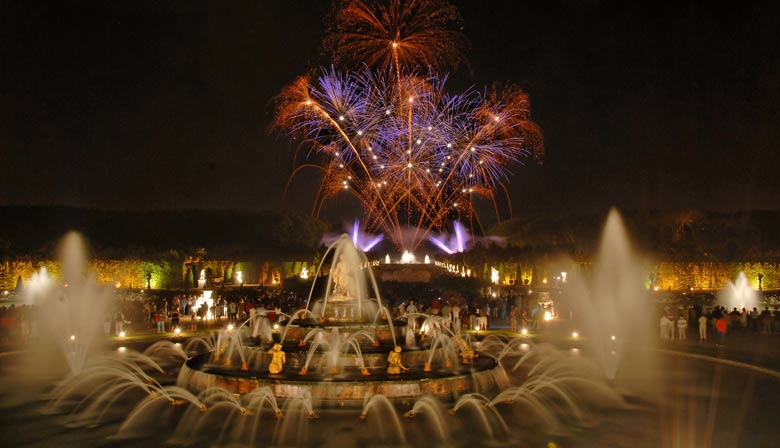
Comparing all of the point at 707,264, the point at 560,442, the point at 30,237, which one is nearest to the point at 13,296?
the point at 30,237

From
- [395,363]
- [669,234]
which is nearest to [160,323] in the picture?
[395,363]

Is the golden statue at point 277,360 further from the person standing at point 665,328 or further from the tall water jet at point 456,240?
→ the tall water jet at point 456,240

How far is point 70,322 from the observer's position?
30.2 metres

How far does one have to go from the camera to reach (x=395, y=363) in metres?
14.4

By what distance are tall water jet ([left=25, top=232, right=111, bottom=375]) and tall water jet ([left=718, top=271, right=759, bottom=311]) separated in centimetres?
3650

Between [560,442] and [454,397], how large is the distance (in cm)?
345

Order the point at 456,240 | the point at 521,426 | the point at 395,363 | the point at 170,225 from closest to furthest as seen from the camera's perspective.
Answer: the point at 521,426, the point at 395,363, the point at 170,225, the point at 456,240

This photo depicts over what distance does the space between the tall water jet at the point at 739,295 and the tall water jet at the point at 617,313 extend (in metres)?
5.59

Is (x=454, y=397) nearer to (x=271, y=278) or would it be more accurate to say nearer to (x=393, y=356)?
(x=393, y=356)

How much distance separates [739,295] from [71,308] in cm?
4520

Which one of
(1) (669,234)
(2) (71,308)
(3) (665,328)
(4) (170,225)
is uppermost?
(4) (170,225)

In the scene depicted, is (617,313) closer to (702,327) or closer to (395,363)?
(702,327)

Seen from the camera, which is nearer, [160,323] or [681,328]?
[681,328]

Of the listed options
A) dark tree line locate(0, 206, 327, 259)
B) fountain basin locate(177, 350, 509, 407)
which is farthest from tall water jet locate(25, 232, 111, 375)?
dark tree line locate(0, 206, 327, 259)
